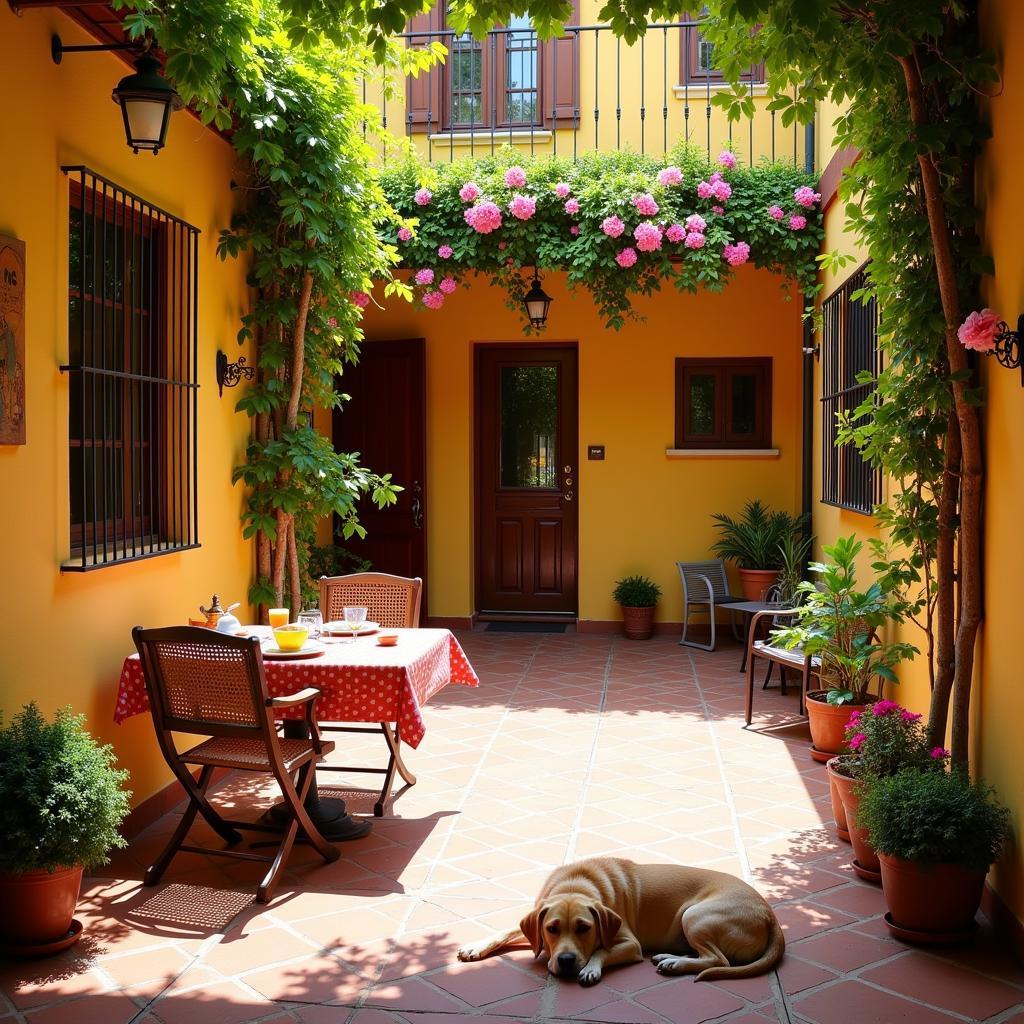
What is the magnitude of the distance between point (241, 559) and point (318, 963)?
120 inches

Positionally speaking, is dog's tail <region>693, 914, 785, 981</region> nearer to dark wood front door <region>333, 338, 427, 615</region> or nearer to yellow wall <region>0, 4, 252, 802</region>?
yellow wall <region>0, 4, 252, 802</region>

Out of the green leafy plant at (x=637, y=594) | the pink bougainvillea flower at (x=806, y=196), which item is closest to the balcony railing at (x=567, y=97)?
the pink bougainvillea flower at (x=806, y=196)

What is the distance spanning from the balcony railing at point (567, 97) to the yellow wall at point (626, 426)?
1.27 meters

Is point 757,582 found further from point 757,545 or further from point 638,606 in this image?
point 638,606

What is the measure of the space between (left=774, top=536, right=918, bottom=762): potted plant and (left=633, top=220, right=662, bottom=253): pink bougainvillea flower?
8.52 feet

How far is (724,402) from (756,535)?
53.4 inches

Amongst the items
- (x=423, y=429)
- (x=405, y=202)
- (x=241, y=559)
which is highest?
(x=405, y=202)

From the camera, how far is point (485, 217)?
24.5 feet

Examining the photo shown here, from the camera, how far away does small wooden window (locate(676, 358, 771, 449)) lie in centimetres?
959

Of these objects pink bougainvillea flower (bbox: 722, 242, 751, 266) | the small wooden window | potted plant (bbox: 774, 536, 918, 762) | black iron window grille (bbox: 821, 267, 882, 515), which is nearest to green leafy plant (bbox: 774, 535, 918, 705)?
potted plant (bbox: 774, 536, 918, 762)

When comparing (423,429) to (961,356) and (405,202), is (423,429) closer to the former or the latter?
(405,202)

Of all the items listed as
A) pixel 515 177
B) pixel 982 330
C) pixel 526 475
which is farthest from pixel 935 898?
pixel 526 475

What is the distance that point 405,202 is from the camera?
25.5 ft

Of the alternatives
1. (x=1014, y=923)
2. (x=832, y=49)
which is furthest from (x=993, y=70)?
(x=1014, y=923)
